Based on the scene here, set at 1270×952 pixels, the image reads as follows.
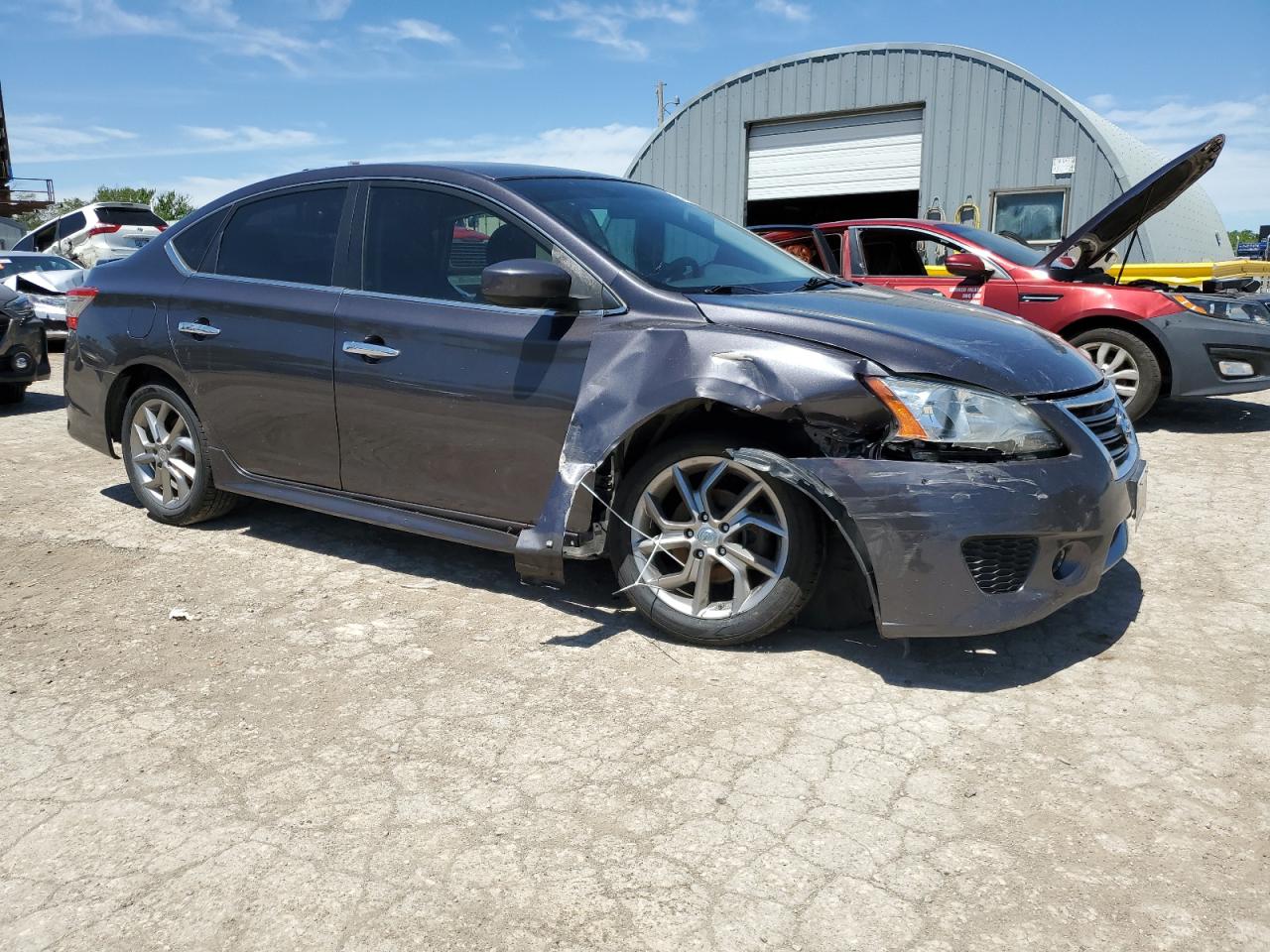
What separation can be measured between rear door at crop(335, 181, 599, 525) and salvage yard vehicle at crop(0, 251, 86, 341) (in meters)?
10.6

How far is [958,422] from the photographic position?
307 cm

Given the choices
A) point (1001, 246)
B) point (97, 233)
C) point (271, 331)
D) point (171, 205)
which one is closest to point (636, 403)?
point (271, 331)

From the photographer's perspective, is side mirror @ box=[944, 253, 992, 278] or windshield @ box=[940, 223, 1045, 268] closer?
side mirror @ box=[944, 253, 992, 278]

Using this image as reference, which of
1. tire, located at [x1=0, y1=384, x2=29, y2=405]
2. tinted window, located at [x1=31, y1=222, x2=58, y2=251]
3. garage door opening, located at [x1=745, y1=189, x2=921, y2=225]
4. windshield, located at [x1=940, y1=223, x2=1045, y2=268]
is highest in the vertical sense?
garage door opening, located at [x1=745, y1=189, x2=921, y2=225]

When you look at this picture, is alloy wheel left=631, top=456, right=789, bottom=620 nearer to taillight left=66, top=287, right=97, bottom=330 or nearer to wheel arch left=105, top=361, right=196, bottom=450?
wheel arch left=105, top=361, right=196, bottom=450

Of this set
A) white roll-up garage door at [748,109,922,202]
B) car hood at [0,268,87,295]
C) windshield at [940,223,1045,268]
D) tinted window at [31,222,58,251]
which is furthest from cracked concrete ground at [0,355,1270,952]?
tinted window at [31,222,58,251]

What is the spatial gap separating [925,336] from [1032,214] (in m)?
15.4

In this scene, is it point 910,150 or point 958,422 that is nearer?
point 958,422

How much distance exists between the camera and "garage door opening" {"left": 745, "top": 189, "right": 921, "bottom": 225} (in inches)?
791

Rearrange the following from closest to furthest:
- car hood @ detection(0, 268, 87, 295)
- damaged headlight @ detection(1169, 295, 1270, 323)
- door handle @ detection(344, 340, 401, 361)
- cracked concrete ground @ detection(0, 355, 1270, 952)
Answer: cracked concrete ground @ detection(0, 355, 1270, 952) < door handle @ detection(344, 340, 401, 361) < damaged headlight @ detection(1169, 295, 1270, 323) < car hood @ detection(0, 268, 87, 295)

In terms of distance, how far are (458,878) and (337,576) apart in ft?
7.57

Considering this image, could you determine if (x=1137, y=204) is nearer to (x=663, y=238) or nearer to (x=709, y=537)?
(x=663, y=238)

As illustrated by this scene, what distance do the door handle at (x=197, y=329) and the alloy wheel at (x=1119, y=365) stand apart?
Result: 5.50m

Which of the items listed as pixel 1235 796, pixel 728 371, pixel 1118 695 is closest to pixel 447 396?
pixel 728 371
